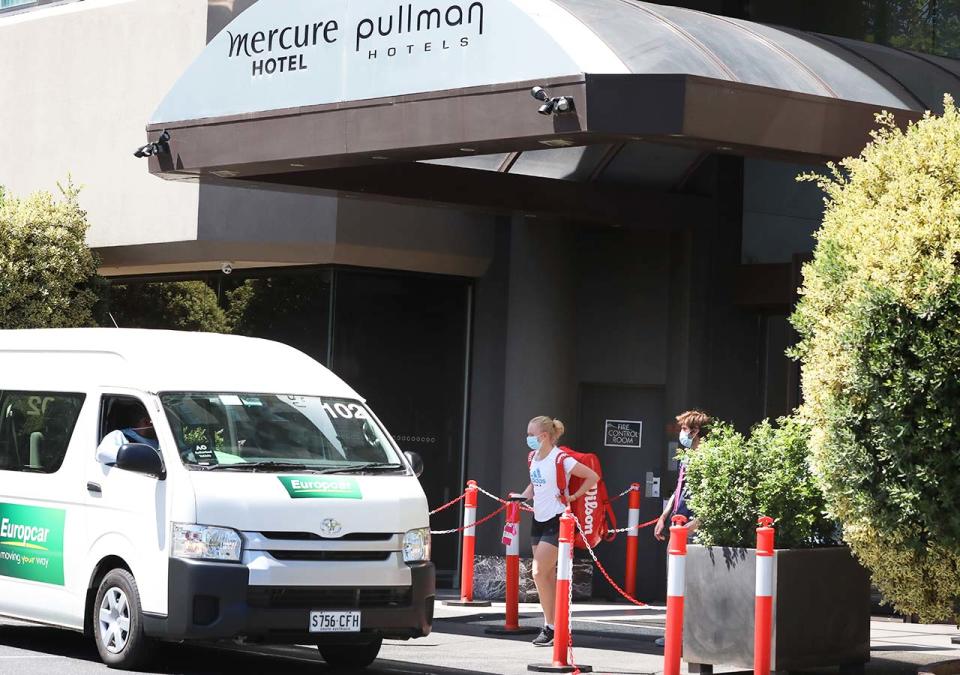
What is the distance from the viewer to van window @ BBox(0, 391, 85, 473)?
11.8 m

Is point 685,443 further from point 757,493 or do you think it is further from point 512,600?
point 757,493

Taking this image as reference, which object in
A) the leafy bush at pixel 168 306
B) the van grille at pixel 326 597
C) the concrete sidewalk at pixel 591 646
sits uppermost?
the leafy bush at pixel 168 306

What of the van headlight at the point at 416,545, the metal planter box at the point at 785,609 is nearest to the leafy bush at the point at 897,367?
the metal planter box at the point at 785,609

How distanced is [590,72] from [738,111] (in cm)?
115

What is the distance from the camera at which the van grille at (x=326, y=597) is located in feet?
34.0

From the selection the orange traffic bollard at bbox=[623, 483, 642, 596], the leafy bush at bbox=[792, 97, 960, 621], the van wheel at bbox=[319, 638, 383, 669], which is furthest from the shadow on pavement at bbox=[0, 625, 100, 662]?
the orange traffic bollard at bbox=[623, 483, 642, 596]

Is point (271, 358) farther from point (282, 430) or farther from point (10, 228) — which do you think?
point (10, 228)

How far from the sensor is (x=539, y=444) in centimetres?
1316

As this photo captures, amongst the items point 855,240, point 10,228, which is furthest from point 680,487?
point 10,228

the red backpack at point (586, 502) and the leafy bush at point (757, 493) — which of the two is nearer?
the leafy bush at point (757, 493)

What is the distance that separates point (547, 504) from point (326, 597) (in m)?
2.71

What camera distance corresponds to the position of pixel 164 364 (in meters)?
11.5

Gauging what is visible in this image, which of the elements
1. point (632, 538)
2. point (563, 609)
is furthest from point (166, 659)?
point (632, 538)

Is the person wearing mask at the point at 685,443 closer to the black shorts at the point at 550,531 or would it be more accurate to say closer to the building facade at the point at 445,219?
the black shorts at the point at 550,531
